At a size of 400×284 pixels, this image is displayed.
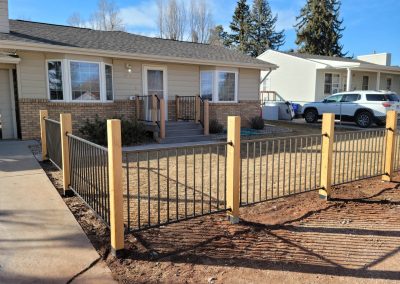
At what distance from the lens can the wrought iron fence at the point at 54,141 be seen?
5.90 m

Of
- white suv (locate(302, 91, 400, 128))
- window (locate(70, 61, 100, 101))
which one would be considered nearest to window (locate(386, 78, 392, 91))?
white suv (locate(302, 91, 400, 128))

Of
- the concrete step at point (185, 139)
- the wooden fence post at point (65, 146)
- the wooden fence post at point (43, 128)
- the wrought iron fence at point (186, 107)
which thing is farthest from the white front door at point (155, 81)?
the wooden fence post at point (65, 146)

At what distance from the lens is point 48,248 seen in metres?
3.42

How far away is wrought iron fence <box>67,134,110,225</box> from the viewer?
149 inches

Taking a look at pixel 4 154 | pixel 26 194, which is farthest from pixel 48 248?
pixel 4 154

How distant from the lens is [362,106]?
16.1m

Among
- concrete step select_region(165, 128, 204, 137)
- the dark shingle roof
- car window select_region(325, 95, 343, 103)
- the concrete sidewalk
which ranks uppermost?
the dark shingle roof

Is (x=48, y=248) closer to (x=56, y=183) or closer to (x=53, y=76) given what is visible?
(x=56, y=183)

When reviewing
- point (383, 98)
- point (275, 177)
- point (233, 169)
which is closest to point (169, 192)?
point (233, 169)

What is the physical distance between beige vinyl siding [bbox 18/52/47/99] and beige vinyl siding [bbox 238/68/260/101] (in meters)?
8.06

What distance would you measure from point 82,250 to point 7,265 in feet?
2.16

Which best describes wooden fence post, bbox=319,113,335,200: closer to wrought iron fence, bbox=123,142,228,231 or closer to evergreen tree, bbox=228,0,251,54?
wrought iron fence, bbox=123,142,228,231

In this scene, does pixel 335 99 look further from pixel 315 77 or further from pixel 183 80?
pixel 183 80

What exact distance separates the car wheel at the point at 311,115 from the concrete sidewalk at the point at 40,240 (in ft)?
51.1
